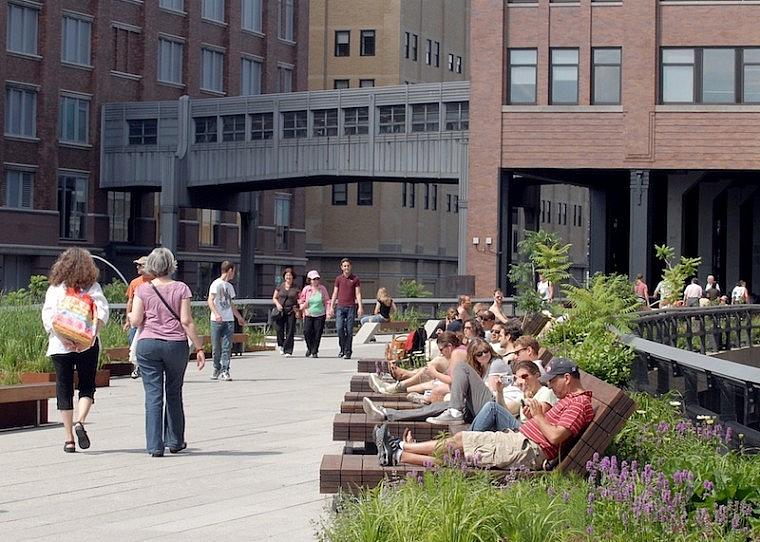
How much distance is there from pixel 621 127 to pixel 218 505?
4304 cm

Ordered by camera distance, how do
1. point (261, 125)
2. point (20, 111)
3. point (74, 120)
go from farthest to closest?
1. point (74, 120)
2. point (261, 125)
3. point (20, 111)

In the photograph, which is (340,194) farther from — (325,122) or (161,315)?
(161,315)

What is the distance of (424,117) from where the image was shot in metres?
55.9

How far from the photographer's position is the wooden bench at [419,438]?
884 cm

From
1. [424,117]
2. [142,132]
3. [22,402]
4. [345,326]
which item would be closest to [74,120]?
[142,132]

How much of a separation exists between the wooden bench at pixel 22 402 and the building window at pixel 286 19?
6031 cm

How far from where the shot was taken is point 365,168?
5709cm

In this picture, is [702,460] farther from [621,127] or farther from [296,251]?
[296,251]

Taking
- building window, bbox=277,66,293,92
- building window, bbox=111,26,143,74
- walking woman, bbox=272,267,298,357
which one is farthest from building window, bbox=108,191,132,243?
walking woman, bbox=272,267,298,357

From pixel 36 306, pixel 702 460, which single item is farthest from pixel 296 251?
pixel 702 460

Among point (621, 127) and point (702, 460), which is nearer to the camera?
point (702, 460)

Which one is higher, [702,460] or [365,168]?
[365,168]

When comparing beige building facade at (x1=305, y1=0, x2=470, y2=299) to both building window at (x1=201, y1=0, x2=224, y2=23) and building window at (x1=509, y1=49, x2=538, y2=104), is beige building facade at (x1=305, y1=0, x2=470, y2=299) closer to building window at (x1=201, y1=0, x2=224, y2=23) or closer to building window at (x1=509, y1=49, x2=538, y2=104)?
building window at (x1=201, y1=0, x2=224, y2=23)

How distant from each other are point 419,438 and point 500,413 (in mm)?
633
